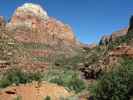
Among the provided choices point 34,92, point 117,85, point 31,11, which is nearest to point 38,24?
point 31,11

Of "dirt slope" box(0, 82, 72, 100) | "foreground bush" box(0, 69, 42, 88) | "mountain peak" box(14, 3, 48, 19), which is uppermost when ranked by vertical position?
"mountain peak" box(14, 3, 48, 19)

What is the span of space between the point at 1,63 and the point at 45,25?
10280cm

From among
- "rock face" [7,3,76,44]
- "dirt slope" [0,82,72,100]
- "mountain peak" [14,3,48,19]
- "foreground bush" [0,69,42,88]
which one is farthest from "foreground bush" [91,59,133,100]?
"mountain peak" [14,3,48,19]

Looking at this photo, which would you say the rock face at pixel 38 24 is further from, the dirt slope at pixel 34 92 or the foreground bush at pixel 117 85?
the foreground bush at pixel 117 85

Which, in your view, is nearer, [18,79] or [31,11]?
[18,79]

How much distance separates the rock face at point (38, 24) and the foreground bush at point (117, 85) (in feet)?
359

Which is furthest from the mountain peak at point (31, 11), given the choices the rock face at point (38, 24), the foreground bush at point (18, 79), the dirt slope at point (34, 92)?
the dirt slope at point (34, 92)

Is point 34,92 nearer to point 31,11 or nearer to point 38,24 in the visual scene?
point 38,24

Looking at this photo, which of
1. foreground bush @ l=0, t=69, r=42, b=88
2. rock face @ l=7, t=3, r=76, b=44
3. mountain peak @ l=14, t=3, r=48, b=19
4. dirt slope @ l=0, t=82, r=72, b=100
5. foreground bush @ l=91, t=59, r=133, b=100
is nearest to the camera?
foreground bush @ l=91, t=59, r=133, b=100

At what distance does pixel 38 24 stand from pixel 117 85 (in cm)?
14236

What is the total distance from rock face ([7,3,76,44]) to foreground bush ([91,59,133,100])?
10932cm

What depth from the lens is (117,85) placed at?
79.9ft

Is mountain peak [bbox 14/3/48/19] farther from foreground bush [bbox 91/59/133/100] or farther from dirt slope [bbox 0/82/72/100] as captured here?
foreground bush [bbox 91/59/133/100]

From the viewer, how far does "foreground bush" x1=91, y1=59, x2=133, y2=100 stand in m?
23.8
